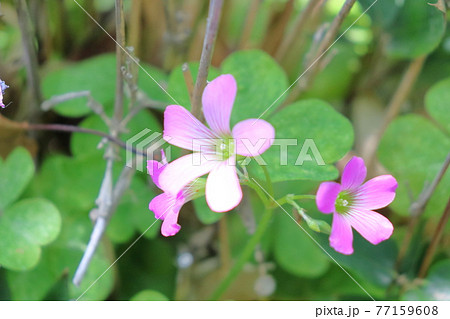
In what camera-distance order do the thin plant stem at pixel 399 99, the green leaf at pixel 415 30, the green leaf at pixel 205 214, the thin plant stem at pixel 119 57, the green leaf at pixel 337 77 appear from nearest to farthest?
1. the thin plant stem at pixel 119 57
2. the green leaf at pixel 205 214
3. the green leaf at pixel 415 30
4. the thin plant stem at pixel 399 99
5. the green leaf at pixel 337 77

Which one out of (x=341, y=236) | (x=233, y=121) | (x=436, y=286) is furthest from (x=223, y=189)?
(x=436, y=286)

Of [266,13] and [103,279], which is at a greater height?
[266,13]

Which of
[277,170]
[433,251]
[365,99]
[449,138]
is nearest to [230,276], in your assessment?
[277,170]

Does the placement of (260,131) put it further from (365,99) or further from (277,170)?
(365,99)

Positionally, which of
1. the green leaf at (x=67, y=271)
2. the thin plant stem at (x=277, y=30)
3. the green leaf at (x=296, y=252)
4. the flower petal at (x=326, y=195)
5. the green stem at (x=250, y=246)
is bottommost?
the green leaf at (x=296, y=252)

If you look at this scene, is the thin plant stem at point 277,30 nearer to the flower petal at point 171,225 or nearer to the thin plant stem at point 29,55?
the thin plant stem at point 29,55

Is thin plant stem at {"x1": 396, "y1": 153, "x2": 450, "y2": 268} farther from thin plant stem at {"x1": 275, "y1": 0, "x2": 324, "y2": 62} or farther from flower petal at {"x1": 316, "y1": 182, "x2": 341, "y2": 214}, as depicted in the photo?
thin plant stem at {"x1": 275, "y1": 0, "x2": 324, "y2": 62}

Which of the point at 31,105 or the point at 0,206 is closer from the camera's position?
the point at 0,206

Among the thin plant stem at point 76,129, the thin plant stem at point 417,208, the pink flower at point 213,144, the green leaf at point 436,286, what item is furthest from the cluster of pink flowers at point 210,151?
the green leaf at point 436,286
